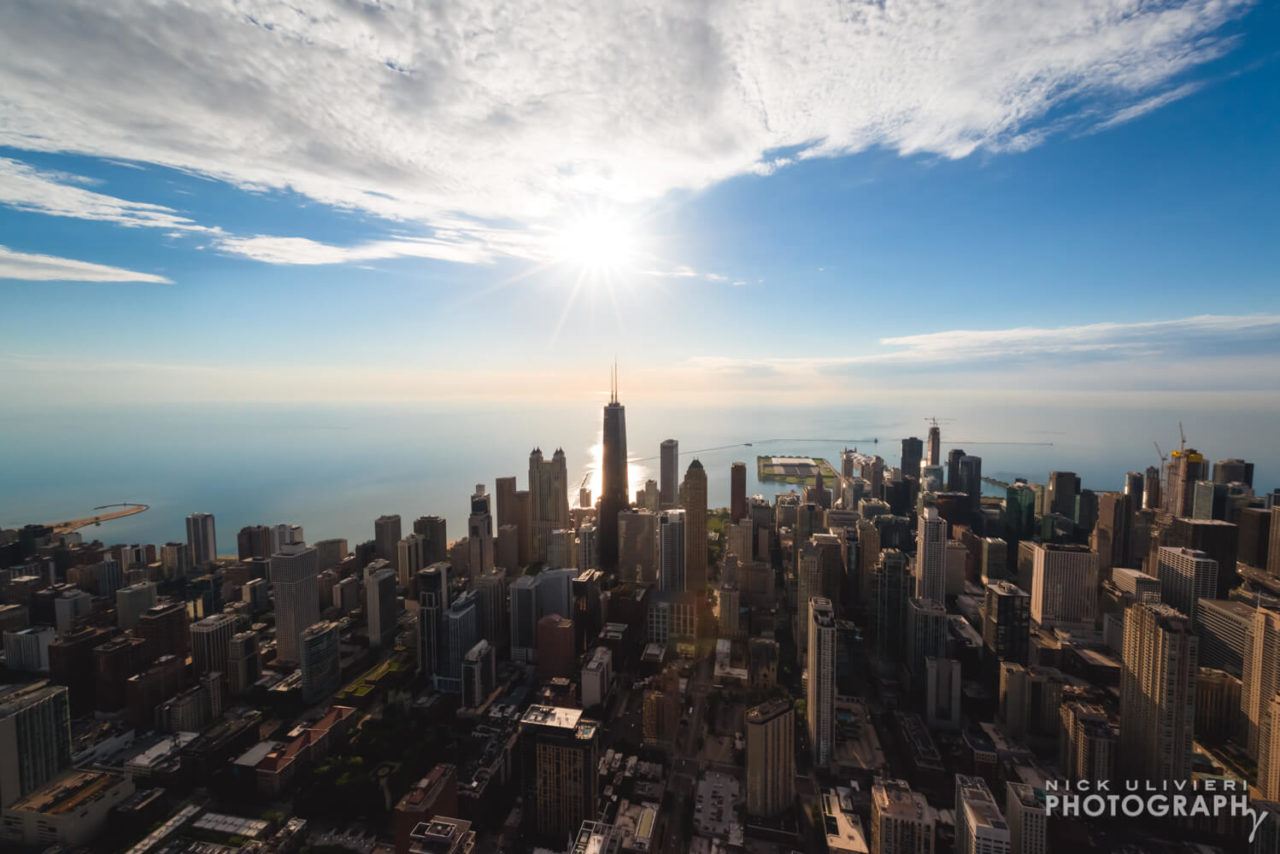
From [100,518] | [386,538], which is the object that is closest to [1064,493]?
[386,538]

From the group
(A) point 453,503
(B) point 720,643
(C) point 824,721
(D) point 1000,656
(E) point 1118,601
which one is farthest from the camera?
(A) point 453,503

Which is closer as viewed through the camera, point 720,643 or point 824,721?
point 824,721

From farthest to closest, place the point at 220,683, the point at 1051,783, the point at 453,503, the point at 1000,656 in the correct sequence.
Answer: the point at 453,503, the point at 1000,656, the point at 220,683, the point at 1051,783

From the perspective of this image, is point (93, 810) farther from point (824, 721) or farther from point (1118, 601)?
point (1118, 601)

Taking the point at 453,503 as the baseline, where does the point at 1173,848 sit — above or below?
below

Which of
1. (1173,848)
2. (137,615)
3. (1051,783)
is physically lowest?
(1173,848)

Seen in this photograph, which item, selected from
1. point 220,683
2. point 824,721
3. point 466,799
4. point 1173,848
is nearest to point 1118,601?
point 1173,848

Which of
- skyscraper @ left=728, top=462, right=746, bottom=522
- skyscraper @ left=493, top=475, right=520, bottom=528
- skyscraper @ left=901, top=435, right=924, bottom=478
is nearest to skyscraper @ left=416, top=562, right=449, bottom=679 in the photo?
skyscraper @ left=493, top=475, right=520, bottom=528
